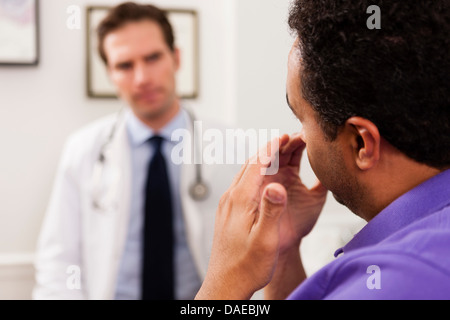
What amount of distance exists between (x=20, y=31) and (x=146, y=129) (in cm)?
50

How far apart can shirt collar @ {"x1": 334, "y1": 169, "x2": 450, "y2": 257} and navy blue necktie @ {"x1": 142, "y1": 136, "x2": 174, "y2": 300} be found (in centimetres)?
66

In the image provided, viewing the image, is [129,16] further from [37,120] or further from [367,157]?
[367,157]

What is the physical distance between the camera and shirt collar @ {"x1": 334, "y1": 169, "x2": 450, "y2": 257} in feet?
1.22

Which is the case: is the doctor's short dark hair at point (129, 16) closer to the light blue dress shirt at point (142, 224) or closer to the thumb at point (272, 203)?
the light blue dress shirt at point (142, 224)

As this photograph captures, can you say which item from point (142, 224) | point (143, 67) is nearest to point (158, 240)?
point (142, 224)

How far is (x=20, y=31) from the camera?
1.28 meters

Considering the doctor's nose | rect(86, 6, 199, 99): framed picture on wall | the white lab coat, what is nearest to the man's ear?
the white lab coat

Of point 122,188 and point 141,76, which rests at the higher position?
point 141,76

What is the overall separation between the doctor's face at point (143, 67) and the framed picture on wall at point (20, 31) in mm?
283

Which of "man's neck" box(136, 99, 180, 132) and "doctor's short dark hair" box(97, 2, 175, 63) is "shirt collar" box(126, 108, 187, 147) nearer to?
"man's neck" box(136, 99, 180, 132)

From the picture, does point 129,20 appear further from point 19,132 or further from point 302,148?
point 302,148

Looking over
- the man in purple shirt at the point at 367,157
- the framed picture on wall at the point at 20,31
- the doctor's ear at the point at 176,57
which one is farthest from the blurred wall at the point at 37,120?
the man in purple shirt at the point at 367,157

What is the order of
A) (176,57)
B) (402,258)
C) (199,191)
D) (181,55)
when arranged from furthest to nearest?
1. (181,55)
2. (176,57)
3. (199,191)
4. (402,258)
